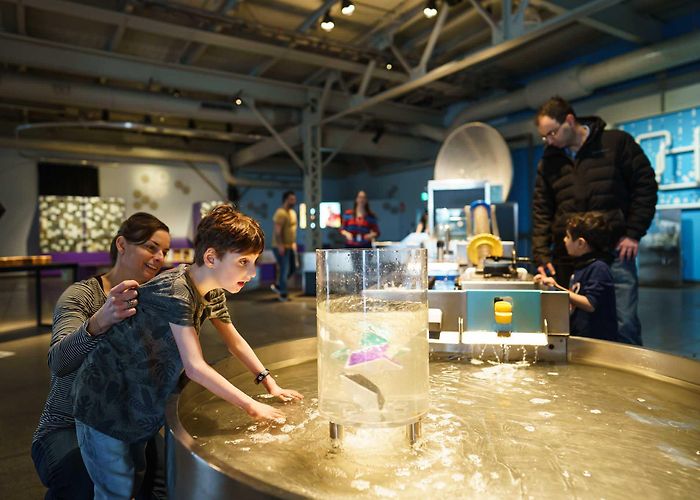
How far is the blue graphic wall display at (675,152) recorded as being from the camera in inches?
265

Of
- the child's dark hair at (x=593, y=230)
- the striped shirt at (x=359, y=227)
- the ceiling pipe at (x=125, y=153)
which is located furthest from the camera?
the ceiling pipe at (x=125, y=153)

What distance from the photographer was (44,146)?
10859mm

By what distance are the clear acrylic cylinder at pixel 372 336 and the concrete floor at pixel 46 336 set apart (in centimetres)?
51

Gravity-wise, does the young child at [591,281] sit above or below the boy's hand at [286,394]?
above

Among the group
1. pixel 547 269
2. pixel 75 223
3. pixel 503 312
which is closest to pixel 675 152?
pixel 547 269

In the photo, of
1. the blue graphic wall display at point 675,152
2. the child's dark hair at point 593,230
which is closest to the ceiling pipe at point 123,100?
the blue graphic wall display at point 675,152

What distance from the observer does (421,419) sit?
31.4 inches

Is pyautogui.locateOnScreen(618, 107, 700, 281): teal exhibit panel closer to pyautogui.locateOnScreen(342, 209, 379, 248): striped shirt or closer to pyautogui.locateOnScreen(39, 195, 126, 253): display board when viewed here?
pyautogui.locateOnScreen(342, 209, 379, 248): striped shirt

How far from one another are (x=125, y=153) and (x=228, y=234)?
12.3 meters

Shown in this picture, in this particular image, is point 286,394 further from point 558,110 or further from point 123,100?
point 123,100

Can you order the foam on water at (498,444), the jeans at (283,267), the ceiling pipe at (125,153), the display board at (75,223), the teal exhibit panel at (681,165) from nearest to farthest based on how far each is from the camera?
the foam on water at (498,444) < the jeans at (283,267) < the teal exhibit panel at (681,165) < the ceiling pipe at (125,153) < the display board at (75,223)

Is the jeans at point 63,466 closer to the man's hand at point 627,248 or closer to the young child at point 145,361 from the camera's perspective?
the young child at point 145,361

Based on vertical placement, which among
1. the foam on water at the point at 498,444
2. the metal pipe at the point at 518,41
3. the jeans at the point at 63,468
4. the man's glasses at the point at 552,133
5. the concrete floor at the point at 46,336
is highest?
the metal pipe at the point at 518,41

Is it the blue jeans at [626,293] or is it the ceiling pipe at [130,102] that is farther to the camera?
the ceiling pipe at [130,102]
